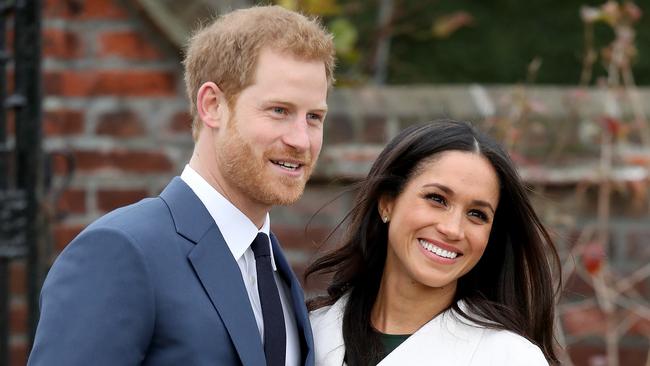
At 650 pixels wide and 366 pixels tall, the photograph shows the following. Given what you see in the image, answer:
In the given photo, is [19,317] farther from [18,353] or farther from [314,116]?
[314,116]

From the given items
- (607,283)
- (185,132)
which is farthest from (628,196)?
(185,132)

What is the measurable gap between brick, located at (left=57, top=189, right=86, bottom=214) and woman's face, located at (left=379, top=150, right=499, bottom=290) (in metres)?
1.78

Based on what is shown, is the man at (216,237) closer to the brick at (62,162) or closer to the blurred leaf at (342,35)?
the brick at (62,162)

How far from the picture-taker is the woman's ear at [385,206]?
11.7 feet

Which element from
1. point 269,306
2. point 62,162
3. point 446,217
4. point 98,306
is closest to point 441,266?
point 446,217

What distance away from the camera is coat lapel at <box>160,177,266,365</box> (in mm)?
3023

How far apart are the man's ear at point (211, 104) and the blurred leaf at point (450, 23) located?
2.52 m

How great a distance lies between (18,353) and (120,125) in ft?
2.99

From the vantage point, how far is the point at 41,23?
4605 mm

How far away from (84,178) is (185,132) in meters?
0.40

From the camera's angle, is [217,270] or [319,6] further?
[319,6]

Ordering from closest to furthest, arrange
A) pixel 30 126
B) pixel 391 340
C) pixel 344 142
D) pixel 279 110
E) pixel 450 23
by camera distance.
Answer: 1. pixel 279 110
2. pixel 391 340
3. pixel 30 126
4. pixel 344 142
5. pixel 450 23

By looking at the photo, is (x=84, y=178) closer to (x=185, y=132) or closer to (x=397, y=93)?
(x=185, y=132)

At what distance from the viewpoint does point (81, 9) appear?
4832 mm
